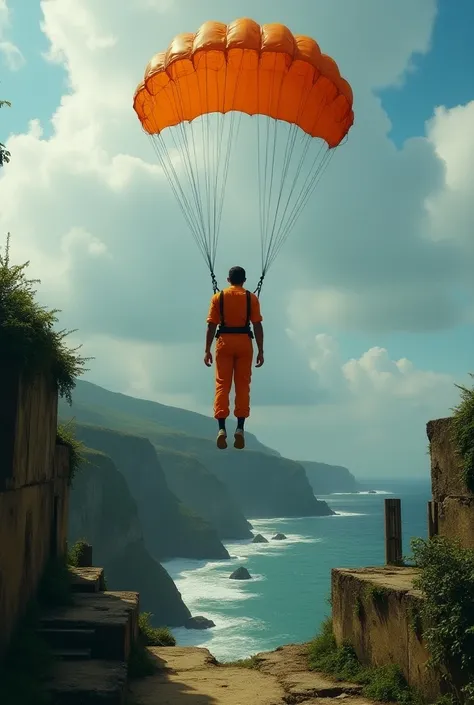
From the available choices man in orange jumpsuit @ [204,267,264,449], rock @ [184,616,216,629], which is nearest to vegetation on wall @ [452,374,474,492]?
man in orange jumpsuit @ [204,267,264,449]

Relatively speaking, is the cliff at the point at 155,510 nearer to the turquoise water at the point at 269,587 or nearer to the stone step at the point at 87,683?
the turquoise water at the point at 269,587

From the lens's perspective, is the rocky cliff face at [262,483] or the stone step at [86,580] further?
the rocky cliff face at [262,483]

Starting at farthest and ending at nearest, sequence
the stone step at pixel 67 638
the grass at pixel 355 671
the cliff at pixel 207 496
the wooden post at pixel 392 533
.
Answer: the cliff at pixel 207 496 < the wooden post at pixel 392 533 < the stone step at pixel 67 638 < the grass at pixel 355 671

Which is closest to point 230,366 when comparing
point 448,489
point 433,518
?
point 448,489

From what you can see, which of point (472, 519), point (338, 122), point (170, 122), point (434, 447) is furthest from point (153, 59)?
point (472, 519)

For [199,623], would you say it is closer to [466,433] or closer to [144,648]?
[144,648]

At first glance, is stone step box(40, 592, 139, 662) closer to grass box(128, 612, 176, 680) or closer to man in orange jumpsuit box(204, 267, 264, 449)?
grass box(128, 612, 176, 680)

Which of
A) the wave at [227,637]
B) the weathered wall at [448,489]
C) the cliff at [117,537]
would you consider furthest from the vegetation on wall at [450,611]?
the cliff at [117,537]
